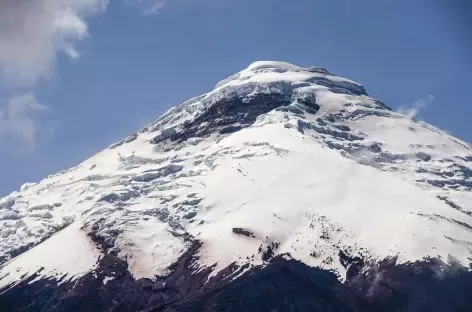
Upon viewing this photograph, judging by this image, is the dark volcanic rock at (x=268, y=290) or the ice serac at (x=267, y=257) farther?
the ice serac at (x=267, y=257)

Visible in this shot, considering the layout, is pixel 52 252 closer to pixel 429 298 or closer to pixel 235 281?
pixel 235 281

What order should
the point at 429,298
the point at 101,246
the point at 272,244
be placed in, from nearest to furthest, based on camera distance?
the point at 429,298 < the point at 272,244 < the point at 101,246

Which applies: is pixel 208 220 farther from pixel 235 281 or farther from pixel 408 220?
pixel 408 220

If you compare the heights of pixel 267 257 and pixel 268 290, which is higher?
pixel 267 257

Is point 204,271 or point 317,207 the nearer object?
point 204,271

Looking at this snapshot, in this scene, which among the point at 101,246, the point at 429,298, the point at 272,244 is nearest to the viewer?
the point at 429,298

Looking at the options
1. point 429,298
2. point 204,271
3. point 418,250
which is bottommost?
point 429,298

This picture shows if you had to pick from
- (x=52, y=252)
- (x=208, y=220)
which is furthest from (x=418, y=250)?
(x=52, y=252)

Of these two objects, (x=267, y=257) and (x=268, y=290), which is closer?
(x=268, y=290)

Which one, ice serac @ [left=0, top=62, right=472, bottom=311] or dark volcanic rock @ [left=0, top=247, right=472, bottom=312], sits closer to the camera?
dark volcanic rock @ [left=0, top=247, right=472, bottom=312]

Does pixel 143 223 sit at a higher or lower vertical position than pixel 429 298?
higher
